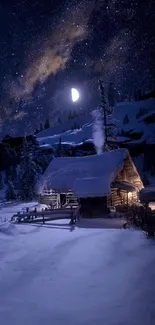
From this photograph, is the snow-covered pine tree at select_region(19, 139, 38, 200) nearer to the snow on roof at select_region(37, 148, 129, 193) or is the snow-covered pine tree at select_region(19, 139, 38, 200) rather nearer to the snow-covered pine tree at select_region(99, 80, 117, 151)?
the snow-covered pine tree at select_region(99, 80, 117, 151)

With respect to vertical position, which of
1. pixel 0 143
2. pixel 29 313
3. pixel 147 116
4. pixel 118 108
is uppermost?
pixel 118 108

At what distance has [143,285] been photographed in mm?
8945

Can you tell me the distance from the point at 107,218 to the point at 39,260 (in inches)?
587

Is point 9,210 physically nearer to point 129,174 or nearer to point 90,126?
point 129,174

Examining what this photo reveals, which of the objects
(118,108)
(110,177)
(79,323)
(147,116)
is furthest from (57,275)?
(118,108)

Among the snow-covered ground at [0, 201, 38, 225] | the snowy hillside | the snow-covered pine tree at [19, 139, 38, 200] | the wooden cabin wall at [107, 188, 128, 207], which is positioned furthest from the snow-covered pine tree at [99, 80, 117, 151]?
the snowy hillside

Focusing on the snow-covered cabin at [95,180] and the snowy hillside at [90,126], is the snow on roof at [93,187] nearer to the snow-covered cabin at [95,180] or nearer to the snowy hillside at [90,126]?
the snow-covered cabin at [95,180]

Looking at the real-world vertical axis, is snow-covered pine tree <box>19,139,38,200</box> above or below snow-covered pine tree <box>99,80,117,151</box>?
below

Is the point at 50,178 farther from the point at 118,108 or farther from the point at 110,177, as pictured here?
the point at 118,108

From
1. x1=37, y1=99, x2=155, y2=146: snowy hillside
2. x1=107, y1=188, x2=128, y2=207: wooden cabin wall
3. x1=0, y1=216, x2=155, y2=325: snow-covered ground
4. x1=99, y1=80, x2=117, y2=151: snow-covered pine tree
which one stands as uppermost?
x1=37, y1=99, x2=155, y2=146: snowy hillside

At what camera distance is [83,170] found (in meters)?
33.7

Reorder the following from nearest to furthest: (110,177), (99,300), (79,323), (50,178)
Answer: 1. (79,323)
2. (99,300)
3. (110,177)
4. (50,178)

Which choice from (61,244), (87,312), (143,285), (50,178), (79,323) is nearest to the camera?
(79,323)

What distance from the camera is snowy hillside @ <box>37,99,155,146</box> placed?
5197 inches
